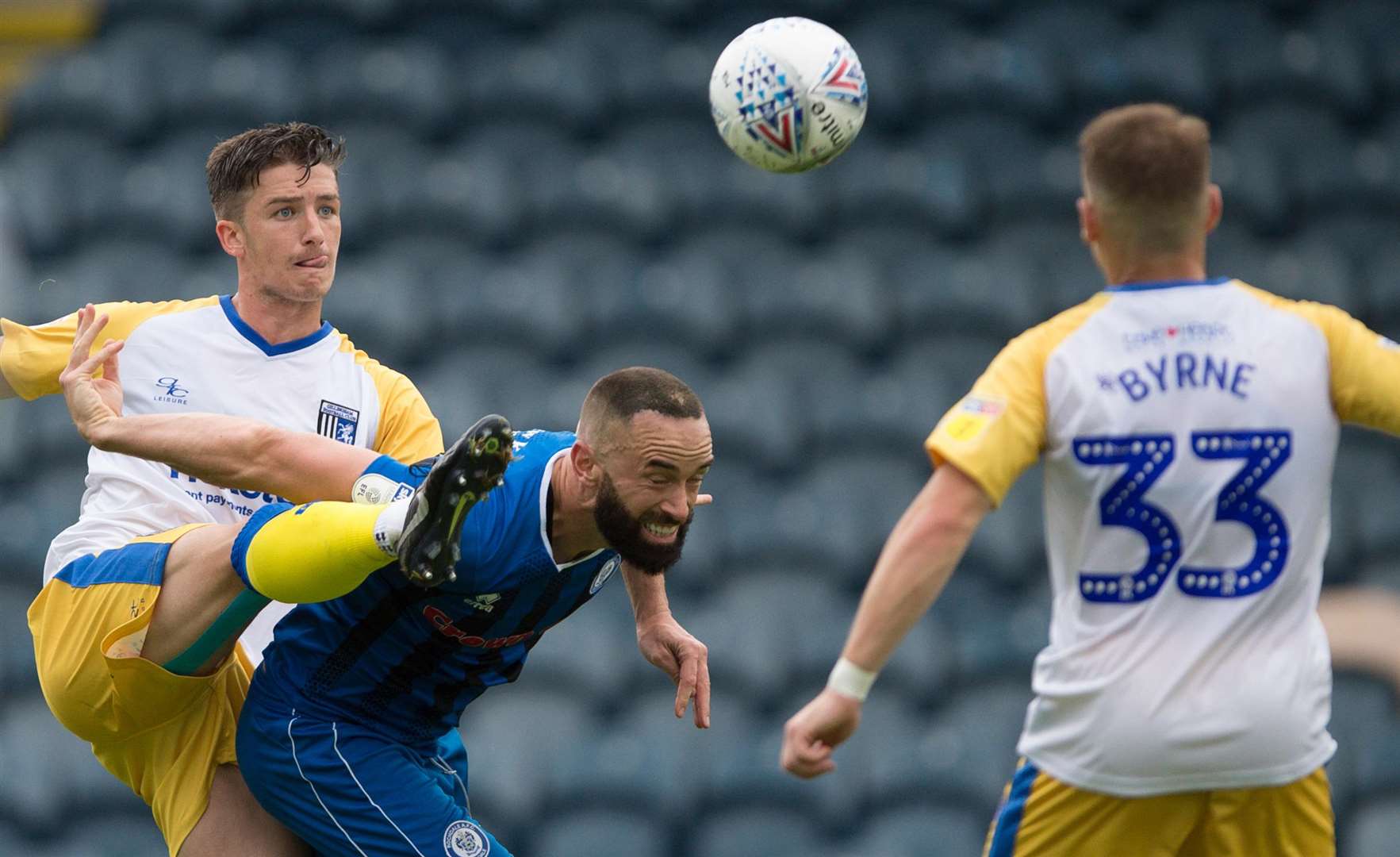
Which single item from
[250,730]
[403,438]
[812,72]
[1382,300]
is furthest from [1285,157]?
[250,730]

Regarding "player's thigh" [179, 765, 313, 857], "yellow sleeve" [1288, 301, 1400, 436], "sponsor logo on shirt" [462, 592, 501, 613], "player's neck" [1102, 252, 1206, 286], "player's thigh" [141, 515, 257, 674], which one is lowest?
"player's thigh" [179, 765, 313, 857]

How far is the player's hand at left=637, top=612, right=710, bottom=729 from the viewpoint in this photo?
4.48 m

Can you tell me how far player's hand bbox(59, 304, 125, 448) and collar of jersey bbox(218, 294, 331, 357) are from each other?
0.47 metres

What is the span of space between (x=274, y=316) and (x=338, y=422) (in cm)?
39

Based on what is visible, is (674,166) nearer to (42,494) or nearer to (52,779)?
(42,494)

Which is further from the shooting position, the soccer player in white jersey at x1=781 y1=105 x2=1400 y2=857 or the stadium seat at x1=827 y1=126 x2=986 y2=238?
the stadium seat at x1=827 y1=126 x2=986 y2=238

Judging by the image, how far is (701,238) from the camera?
31.3 feet

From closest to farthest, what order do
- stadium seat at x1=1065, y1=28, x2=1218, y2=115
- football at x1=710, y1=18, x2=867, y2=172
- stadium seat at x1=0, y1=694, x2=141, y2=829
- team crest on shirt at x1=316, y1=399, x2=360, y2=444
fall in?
team crest on shirt at x1=316, y1=399, x2=360, y2=444 → football at x1=710, y1=18, x2=867, y2=172 → stadium seat at x1=0, y1=694, x2=141, y2=829 → stadium seat at x1=1065, y1=28, x2=1218, y2=115

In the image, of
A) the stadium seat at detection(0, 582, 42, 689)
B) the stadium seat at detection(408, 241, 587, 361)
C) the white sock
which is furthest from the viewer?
the stadium seat at detection(408, 241, 587, 361)

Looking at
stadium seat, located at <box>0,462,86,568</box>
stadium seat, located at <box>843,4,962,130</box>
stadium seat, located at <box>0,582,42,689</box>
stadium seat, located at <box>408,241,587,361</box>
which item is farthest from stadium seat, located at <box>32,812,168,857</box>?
stadium seat, located at <box>843,4,962,130</box>

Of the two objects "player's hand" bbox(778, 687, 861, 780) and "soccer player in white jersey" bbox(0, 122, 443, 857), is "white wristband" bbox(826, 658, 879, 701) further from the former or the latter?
"soccer player in white jersey" bbox(0, 122, 443, 857)

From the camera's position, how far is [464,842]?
431 centimetres

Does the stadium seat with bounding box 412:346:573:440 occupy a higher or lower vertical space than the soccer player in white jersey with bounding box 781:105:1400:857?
lower

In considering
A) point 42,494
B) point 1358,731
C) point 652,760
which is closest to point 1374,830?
point 1358,731
